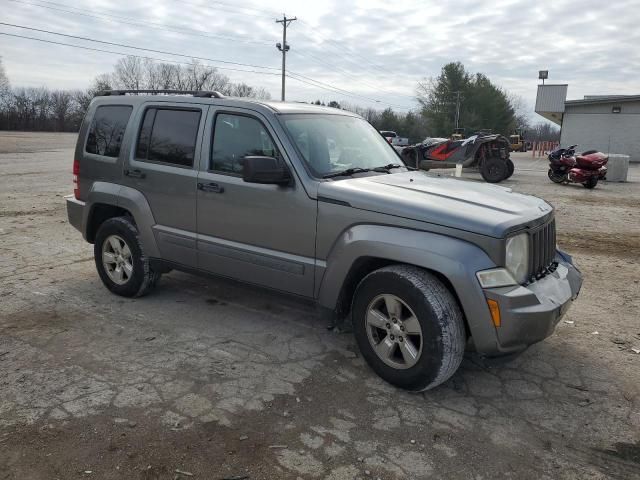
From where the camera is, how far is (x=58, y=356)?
3.91m

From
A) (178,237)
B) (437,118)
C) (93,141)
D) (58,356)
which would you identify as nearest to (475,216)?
(178,237)

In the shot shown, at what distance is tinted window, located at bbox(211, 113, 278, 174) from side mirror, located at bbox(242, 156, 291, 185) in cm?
31

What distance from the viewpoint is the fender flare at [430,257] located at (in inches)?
123

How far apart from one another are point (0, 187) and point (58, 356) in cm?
1096

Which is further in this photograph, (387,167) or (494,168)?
(494,168)

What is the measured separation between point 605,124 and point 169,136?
34924mm

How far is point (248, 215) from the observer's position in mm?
4121

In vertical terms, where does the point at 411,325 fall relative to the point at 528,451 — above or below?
above

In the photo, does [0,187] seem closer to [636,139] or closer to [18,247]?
[18,247]

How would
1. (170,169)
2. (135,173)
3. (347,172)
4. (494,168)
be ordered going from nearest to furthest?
1. (347,172)
2. (170,169)
3. (135,173)
4. (494,168)

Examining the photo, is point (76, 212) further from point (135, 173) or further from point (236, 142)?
point (236, 142)

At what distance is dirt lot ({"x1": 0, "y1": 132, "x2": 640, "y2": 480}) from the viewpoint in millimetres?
2783

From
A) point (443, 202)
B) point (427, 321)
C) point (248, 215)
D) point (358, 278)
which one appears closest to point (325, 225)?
point (358, 278)

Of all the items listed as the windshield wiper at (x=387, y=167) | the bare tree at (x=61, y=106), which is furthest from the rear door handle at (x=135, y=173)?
the bare tree at (x=61, y=106)
